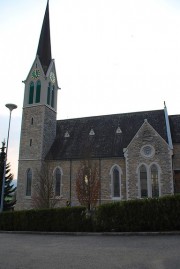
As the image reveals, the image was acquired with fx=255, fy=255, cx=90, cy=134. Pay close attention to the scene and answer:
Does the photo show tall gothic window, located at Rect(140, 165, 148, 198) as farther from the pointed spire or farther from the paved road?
the pointed spire

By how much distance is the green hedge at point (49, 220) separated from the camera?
1479 cm

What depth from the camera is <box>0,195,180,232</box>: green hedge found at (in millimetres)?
13039

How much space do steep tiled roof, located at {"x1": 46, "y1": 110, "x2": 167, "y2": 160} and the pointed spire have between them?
9443 millimetres

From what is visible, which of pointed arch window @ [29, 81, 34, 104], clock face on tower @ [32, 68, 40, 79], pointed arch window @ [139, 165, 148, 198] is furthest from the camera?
clock face on tower @ [32, 68, 40, 79]

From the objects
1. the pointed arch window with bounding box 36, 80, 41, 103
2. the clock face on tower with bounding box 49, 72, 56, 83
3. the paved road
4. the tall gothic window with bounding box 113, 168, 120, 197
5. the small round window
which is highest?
the clock face on tower with bounding box 49, 72, 56, 83

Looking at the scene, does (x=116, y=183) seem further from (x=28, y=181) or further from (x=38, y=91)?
(x=38, y=91)

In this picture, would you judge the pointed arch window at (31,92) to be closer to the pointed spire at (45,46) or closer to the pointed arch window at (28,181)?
the pointed spire at (45,46)

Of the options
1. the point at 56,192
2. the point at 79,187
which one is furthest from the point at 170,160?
the point at 56,192

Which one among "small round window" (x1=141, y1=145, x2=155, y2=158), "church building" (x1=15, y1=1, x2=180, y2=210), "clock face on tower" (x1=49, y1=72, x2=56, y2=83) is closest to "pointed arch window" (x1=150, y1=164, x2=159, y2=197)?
"church building" (x1=15, y1=1, x2=180, y2=210)

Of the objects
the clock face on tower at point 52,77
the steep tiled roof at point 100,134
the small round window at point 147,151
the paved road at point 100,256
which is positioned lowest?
the paved road at point 100,256

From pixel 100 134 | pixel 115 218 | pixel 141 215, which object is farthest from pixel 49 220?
pixel 100 134

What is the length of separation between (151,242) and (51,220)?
7255mm

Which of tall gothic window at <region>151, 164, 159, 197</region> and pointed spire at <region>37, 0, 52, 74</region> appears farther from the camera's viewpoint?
pointed spire at <region>37, 0, 52, 74</region>

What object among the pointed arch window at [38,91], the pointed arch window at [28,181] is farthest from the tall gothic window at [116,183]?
the pointed arch window at [38,91]
